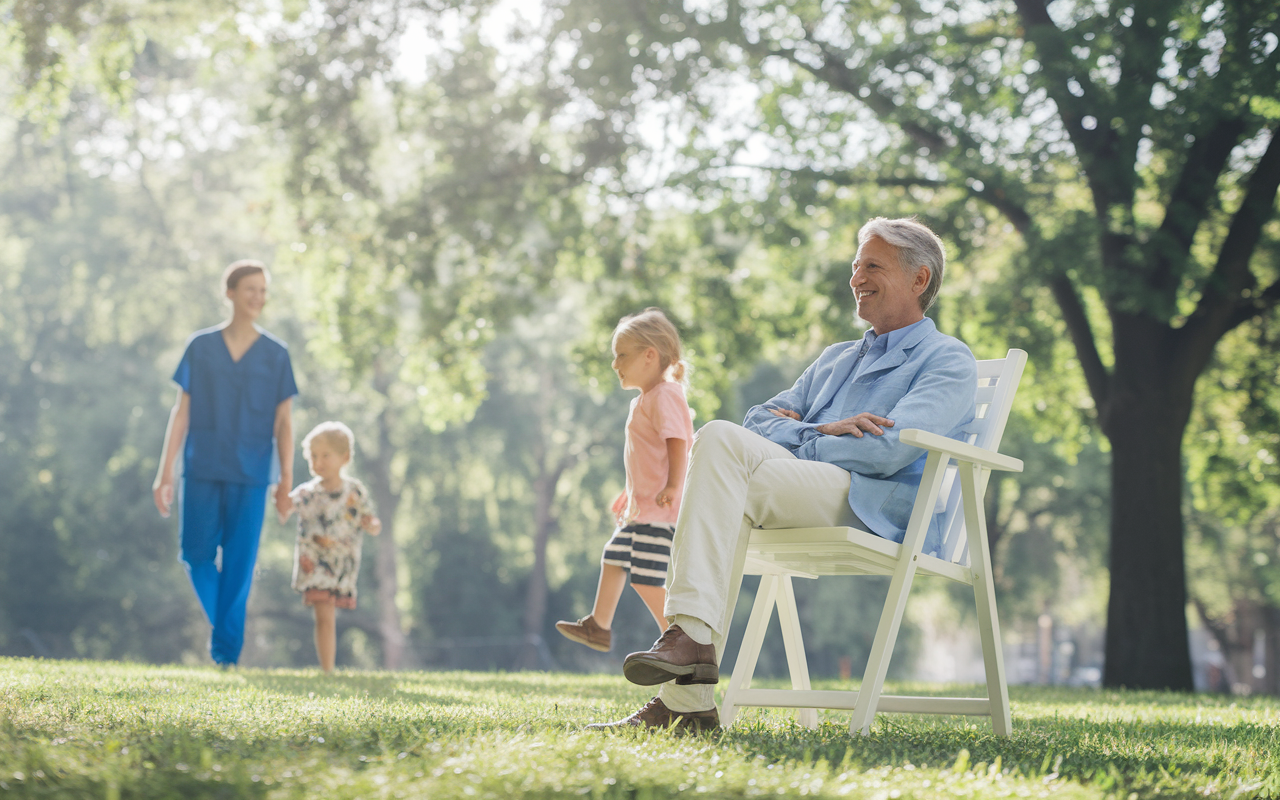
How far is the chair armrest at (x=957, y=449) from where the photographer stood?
145 inches

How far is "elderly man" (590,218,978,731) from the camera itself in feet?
11.9

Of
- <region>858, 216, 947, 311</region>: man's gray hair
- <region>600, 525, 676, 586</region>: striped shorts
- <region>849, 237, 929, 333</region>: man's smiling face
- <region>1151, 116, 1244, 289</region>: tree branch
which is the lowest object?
<region>600, 525, 676, 586</region>: striped shorts

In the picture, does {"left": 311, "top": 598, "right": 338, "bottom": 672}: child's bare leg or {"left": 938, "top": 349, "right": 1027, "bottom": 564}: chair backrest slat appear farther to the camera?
{"left": 311, "top": 598, "right": 338, "bottom": 672}: child's bare leg

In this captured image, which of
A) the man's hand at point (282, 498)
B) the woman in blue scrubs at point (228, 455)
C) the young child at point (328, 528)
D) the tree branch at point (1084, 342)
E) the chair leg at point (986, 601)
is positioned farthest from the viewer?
the tree branch at point (1084, 342)

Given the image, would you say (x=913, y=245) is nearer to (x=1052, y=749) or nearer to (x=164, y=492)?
(x=1052, y=749)

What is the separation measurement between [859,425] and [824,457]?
0.56 feet

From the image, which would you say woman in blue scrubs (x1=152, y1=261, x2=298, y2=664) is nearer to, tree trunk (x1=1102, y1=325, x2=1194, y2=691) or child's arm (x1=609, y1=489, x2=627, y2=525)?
child's arm (x1=609, y1=489, x2=627, y2=525)

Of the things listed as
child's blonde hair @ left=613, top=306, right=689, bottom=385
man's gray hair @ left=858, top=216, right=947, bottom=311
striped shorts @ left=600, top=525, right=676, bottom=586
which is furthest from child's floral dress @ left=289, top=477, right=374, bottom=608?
man's gray hair @ left=858, top=216, right=947, bottom=311

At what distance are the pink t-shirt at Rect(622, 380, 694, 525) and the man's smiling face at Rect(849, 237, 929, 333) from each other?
161 centimetres

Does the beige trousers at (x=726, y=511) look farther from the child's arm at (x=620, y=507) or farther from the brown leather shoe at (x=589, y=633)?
the child's arm at (x=620, y=507)

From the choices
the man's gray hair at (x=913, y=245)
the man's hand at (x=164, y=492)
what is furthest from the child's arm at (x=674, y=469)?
the man's hand at (x=164, y=492)

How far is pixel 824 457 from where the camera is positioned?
4066 millimetres

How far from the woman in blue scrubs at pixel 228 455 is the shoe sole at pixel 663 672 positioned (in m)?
4.75

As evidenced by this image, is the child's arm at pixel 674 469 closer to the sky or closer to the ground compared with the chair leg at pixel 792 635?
closer to the sky
